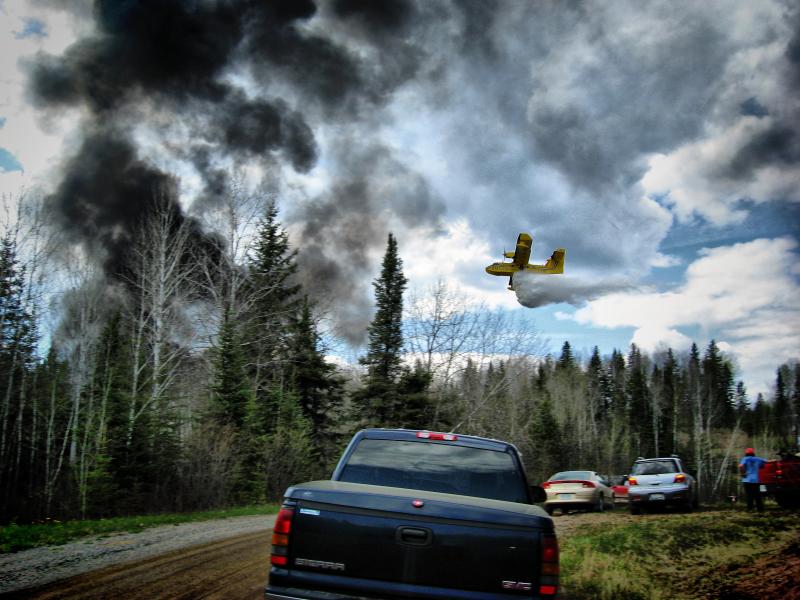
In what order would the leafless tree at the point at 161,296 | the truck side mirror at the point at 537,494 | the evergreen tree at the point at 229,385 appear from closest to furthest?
the truck side mirror at the point at 537,494, the evergreen tree at the point at 229,385, the leafless tree at the point at 161,296

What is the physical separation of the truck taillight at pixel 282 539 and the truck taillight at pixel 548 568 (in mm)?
1607

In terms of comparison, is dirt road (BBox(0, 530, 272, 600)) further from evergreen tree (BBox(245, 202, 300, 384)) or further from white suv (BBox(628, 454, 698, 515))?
evergreen tree (BBox(245, 202, 300, 384))

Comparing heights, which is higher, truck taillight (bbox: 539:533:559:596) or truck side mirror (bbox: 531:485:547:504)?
truck side mirror (bbox: 531:485:547:504)

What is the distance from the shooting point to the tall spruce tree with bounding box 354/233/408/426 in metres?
37.2

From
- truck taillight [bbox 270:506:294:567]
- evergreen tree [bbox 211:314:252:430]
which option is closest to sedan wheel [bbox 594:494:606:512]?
evergreen tree [bbox 211:314:252:430]

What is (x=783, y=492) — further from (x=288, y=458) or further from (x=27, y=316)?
(x=27, y=316)

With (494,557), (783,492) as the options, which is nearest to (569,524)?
(783,492)

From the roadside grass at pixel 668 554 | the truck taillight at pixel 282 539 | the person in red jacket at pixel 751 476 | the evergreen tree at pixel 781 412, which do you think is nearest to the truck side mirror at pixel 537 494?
the truck taillight at pixel 282 539

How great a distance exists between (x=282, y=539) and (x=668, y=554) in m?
8.32

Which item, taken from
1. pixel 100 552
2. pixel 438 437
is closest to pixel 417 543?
pixel 438 437

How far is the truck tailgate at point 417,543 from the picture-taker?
3590 millimetres

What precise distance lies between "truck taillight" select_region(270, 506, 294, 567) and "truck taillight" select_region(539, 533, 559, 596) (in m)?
1.61

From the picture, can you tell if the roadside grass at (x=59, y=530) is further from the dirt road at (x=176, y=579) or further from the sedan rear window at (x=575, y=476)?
the sedan rear window at (x=575, y=476)

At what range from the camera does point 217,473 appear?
21844mm
